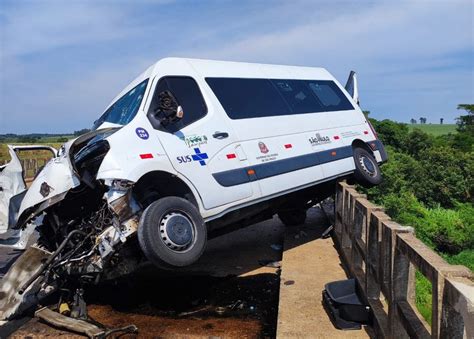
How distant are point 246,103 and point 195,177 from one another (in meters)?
1.51

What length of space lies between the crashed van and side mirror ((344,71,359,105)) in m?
1.87

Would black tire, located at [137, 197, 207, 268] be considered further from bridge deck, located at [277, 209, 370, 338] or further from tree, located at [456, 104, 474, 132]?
tree, located at [456, 104, 474, 132]

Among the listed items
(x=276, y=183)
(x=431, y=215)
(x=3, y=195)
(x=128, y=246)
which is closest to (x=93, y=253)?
(x=128, y=246)

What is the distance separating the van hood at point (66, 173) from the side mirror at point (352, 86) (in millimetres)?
5000

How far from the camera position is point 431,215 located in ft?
70.5

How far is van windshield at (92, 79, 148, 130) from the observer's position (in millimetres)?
5497

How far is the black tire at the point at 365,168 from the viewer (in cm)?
776

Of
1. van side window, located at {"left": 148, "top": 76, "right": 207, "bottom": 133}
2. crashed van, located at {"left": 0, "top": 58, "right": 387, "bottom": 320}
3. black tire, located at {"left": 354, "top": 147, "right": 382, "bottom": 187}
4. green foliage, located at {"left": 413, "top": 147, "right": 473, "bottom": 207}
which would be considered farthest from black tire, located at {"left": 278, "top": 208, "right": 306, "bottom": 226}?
green foliage, located at {"left": 413, "top": 147, "right": 473, "bottom": 207}

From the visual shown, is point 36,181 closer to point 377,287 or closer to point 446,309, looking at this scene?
point 377,287

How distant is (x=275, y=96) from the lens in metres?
6.96

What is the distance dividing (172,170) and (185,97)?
1042 mm

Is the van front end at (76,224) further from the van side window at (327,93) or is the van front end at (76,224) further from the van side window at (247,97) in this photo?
the van side window at (327,93)

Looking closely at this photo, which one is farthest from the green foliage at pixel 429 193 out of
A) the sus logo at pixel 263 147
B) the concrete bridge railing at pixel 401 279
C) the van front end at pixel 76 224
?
the van front end at pixel 76 224

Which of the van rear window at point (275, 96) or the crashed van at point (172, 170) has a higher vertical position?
the van rear window at point (275, 96)
